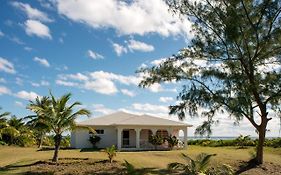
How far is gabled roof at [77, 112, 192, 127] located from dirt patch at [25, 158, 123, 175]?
1315cm

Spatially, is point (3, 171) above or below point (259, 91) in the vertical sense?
below

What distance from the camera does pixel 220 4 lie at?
28578 millimetres

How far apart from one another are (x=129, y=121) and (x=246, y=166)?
15.2 m

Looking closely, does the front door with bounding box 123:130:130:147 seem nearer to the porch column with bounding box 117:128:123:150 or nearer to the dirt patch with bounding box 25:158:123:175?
the porch column with bounding box 117:128:123:150

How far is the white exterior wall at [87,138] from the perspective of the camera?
4134cm

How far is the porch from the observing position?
40.9 metres

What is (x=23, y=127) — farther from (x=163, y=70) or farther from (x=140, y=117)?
(x=163, y=70)

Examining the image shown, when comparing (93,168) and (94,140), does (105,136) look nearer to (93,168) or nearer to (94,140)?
(94,140)

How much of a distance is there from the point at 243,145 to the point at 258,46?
22.3m

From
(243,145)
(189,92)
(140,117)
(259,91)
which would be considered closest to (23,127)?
(140,117)

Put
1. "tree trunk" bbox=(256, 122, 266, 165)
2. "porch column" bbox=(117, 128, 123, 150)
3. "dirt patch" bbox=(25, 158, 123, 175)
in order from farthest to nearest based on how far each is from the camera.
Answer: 1. "porch column" bbox=(117, 128, 123, 150)
2. "tree trunk" bbox=(256, 122, 266, 165)
3. "dirt patch" bbox=(25, 158, 123, 175)

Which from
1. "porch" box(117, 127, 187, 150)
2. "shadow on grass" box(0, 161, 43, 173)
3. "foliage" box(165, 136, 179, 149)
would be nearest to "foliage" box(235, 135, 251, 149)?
"porch" box(117, 127, 187, 150)

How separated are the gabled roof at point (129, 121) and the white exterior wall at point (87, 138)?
78 centimetres

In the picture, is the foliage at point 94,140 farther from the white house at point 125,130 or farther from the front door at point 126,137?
the front door at point 126,137
